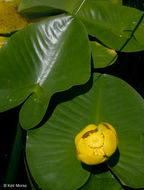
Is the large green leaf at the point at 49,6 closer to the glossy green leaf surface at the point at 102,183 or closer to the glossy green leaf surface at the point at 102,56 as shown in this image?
the glossy green leaf surface at the point at 102,56

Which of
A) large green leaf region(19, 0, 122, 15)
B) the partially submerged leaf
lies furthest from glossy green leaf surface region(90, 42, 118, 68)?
the partially submerged leaf

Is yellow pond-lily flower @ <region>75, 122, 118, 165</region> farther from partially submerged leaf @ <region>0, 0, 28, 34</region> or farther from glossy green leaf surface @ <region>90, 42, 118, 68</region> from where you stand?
partially submerged leaf @ <region>0, 0, 28, 34</region>

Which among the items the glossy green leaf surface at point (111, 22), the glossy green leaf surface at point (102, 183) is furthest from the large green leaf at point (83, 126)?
the glossy green leaf surface at point (111, 22)

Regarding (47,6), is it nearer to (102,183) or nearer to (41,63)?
(41,63)

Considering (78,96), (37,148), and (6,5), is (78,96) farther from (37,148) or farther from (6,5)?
(6,5)

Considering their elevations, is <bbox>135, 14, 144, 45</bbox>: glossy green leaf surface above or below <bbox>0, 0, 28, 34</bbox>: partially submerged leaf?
below

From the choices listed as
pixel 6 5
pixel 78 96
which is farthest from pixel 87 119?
pixel 6 5

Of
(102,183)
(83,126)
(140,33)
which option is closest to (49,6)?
(140,33)
